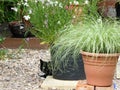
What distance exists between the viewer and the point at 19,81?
16.2ft

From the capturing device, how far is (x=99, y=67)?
3674 mm

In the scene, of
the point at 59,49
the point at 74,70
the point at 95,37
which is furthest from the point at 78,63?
the point at 95,37

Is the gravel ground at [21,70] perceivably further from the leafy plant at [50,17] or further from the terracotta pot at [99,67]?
the terracotta pot at [99,67]

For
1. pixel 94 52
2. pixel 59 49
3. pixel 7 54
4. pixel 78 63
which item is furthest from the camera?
pixel 7 54

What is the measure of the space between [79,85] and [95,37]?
0.46 metres

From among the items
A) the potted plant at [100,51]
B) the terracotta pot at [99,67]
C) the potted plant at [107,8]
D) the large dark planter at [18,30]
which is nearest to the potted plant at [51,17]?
the potted plant at [100,51]

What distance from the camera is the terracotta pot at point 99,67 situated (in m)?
3.63

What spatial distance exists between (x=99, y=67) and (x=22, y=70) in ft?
6.56

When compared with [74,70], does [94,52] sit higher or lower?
higher

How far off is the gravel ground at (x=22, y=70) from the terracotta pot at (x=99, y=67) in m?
1.06

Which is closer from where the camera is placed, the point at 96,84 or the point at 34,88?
the point at 96,84

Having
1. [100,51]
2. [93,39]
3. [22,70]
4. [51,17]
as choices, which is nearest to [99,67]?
[100,51]

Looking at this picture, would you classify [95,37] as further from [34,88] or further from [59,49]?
[34,88]

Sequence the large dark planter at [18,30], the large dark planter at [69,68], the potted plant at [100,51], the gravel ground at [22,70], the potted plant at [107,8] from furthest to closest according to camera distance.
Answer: the potted plant at [107,8] < the large dark planter at [18,30] < the gravel ground at [22,70] < the large dark planter at [69,68] < the potted plant at [100,51]
